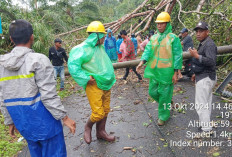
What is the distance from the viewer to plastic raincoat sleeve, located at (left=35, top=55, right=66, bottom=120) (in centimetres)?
176

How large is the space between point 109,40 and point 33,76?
253 inches

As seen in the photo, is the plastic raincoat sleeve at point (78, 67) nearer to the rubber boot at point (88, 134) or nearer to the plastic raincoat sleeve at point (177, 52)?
the rubber boot at point (88, 134)

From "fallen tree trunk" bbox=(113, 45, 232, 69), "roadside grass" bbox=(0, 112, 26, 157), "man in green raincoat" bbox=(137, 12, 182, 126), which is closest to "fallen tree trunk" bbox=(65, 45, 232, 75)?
"fallen tree trunk" bbox=(113, 45, 232, 69)

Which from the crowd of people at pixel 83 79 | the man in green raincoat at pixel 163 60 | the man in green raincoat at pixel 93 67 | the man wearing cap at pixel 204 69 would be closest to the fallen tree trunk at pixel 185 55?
the crowd of people at pixel 83 79

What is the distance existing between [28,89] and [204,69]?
2.50 metres

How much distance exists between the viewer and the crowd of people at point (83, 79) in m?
1.79

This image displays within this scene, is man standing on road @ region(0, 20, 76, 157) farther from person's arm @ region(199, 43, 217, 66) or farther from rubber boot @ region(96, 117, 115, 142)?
person's arm @ region(199, 43, 217, 66)

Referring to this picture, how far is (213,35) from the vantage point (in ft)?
18.0

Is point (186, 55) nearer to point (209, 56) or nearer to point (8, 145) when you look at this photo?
point (209, 56)

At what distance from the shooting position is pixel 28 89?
1.78 m

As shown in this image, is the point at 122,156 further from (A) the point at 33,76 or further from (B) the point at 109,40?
(B) the point at 109,40

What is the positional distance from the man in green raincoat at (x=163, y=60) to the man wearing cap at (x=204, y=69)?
409mm

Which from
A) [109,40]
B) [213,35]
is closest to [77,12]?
[109,40]

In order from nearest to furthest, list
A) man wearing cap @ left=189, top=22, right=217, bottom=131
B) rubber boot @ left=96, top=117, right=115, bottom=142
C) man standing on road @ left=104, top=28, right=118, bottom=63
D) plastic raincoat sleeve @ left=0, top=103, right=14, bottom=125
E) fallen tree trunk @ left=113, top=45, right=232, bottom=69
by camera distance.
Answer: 1. plastic raincoat sleeve @ left=0, top=103, right=14, bottom=125
2. man wearing cap @ left=189, top=22, right=217, bottom=131
3. rubber boot @ left=96, top=117, right=115, bottom=142
4. fallen tree trunk @ left=113, top=45, right=232, bottom=69
5. man standing on road @ left=104, top=28, right=118, bottom=63
